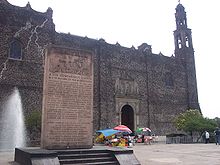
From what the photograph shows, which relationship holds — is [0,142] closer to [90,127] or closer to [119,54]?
[90,127]

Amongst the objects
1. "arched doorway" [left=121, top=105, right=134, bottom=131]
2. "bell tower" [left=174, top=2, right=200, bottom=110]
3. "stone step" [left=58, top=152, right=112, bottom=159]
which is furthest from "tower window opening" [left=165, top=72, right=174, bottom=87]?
"stone step" [left=58, top=152, right=112, bottom=159]

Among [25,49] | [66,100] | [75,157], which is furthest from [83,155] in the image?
[25,49]

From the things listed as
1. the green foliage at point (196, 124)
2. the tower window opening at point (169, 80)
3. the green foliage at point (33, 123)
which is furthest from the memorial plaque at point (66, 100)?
the tower window opening at point (169, 80)

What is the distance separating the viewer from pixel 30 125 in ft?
57.2

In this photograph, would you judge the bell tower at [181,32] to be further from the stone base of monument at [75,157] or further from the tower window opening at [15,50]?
the stone base of monument at [75,157]

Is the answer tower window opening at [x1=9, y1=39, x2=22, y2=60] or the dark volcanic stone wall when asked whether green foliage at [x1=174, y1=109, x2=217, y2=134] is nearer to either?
the dark volcanic stone wall

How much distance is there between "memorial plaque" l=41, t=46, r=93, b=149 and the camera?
7.43 m

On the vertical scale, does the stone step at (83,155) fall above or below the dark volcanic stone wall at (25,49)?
below

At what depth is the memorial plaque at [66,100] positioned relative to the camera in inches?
293

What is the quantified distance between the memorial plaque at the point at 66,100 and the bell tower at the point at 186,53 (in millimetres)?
23929

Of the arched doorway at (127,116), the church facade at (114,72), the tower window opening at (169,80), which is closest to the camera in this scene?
the church facade at (114,72)

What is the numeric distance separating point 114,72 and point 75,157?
18709 mm

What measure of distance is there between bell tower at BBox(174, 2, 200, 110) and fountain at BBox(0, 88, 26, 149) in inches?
761

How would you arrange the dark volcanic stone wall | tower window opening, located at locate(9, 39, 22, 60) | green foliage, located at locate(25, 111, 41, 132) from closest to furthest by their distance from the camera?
green foliage, located at locate(25, 111, 41, 132)
the dark volcanic stone wall
tower window opening, located at locate(9, 39, 22, 60)
